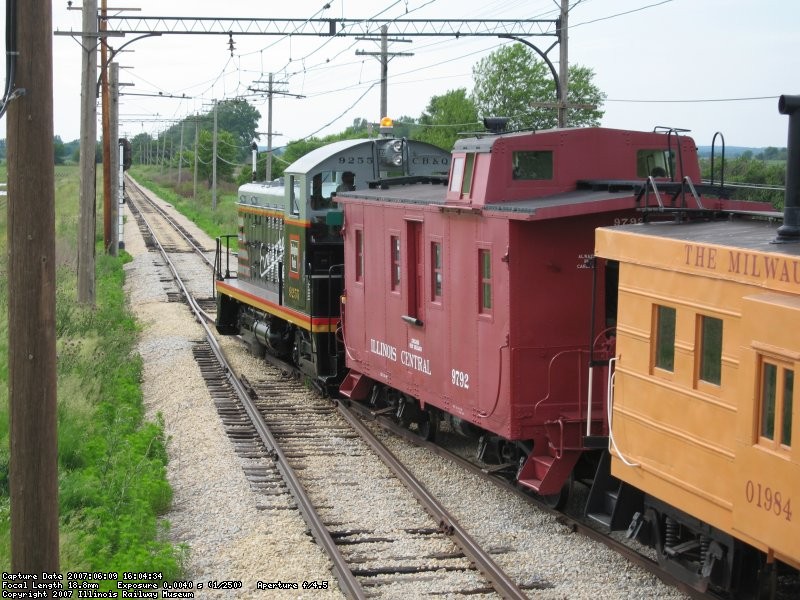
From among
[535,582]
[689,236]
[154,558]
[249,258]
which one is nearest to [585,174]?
[689,236]

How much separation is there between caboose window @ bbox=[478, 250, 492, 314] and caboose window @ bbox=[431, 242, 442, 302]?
1.12 meters

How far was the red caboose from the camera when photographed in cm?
992

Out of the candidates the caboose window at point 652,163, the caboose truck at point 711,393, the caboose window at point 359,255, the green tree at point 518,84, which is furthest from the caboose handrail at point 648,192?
the green tree at point 518,84

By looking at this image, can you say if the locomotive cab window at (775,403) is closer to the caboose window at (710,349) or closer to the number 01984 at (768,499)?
the number 01984 at (768,499)

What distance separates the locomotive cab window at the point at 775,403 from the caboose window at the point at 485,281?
411cm

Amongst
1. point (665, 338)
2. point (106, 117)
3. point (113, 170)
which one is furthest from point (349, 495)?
point (113, 170)

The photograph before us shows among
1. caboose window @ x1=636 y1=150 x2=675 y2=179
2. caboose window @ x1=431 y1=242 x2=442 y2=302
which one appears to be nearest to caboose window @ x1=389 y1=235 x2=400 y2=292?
caboose window @ x1=431 y1=242 x2=442 y2=302

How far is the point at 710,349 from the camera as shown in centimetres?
729

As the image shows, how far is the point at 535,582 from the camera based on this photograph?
8805mm

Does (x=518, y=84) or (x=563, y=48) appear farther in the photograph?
(x=518, y=84)

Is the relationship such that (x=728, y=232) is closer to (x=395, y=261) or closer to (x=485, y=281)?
(x=485, y=281)

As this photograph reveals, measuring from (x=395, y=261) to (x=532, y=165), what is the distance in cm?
275

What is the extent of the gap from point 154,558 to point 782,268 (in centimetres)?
523

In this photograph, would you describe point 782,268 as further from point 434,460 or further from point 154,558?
point 434,460
